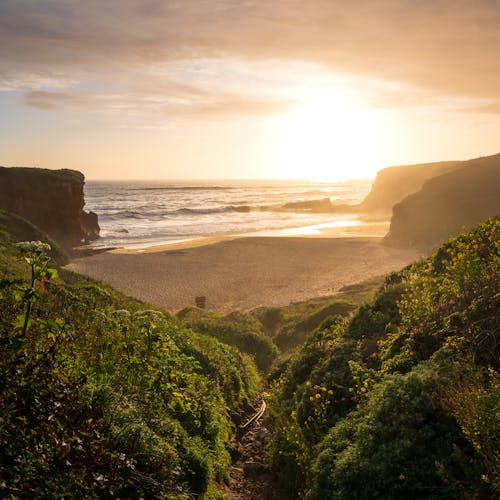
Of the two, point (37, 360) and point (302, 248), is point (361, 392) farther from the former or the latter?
point (302, 248)

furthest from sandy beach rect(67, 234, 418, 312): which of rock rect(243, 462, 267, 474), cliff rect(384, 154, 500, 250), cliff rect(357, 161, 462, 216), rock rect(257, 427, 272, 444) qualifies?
cliff rect(357, 161, 462, 216)

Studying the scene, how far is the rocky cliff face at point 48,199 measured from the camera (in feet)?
139

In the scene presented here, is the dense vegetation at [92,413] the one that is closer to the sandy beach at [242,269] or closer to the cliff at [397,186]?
the sandy beach at [242,269]

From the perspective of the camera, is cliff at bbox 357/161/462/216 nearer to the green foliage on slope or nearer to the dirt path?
the green foliage on slope

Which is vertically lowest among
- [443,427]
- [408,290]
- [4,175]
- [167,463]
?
[167,463]

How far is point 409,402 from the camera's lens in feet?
18.2

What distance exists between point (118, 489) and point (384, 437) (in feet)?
9.69

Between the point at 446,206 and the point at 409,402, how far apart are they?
4887cm

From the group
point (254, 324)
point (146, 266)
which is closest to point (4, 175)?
point (146, 266)

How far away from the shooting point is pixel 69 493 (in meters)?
3.78

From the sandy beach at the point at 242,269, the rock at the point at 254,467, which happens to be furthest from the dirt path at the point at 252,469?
the sandy beach at the point at 242,269

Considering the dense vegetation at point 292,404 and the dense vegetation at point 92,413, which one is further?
the dense vegetation at point 292,404

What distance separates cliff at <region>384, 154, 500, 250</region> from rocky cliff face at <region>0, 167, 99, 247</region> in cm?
3206

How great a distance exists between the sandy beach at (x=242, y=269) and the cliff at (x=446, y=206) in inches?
193
